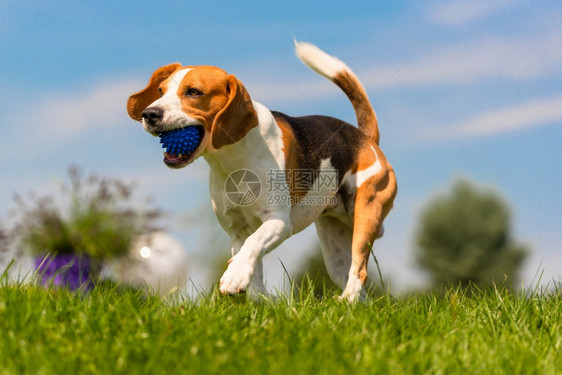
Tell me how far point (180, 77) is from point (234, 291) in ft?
5.27

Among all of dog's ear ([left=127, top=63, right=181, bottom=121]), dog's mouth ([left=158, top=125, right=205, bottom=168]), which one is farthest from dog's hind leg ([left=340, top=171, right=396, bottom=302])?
dog's ear ([left=127, top=63, right=181, bottom=121])

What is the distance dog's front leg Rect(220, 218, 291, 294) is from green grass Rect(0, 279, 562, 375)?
18cm

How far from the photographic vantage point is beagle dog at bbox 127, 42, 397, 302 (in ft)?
14.2

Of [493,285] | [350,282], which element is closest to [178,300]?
[350,282]

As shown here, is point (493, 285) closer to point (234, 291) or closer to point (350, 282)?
point (350, 282)

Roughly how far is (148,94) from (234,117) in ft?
3.17

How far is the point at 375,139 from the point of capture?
596 cm

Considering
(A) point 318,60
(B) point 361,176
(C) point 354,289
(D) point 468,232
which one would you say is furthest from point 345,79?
(D) point 468,232

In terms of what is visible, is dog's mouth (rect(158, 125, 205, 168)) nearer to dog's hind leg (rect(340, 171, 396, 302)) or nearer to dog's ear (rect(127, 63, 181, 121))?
dog's ear (rect(127, 63, 181, 121))

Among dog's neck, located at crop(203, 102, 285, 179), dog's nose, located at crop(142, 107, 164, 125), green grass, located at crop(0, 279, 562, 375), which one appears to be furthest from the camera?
dog's neck, located at crop(203, 102, 285, 179)

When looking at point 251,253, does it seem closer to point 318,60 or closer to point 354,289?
point 354,289

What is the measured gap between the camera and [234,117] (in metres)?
4.39

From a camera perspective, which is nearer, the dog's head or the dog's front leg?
the dog's front leg

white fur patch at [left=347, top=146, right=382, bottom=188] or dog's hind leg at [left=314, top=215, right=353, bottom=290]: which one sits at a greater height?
white fur patch at [left=347, top=146, right=382, bottom=188]
